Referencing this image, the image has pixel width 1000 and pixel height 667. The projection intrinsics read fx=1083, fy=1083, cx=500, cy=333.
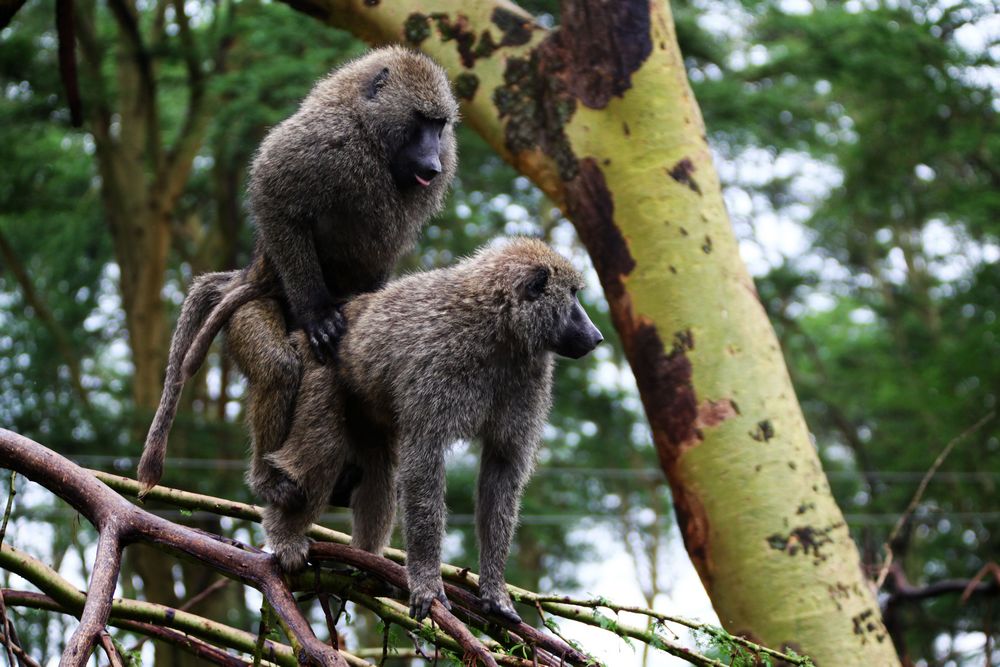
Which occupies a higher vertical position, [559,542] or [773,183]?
[773,183]

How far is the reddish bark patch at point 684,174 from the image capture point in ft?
15.4

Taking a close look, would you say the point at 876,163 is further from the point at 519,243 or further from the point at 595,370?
the point at 519,243

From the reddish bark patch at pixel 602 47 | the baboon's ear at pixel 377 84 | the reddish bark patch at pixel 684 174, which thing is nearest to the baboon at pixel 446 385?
the baboon's ear at pixel 377 84

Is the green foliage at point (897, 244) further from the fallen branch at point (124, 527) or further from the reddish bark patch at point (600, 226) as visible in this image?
the fallen branch at point (124, 527)

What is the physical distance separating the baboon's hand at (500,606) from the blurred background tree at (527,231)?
557cm

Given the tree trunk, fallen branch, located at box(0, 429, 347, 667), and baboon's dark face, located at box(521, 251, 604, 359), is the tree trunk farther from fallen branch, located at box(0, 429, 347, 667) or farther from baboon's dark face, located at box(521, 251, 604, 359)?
fallen branch, located at box(0, 429, 347, 667)

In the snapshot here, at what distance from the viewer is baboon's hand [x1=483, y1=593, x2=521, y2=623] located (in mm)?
3156

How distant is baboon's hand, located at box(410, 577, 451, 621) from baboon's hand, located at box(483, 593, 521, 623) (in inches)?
5.2

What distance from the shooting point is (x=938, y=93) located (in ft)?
40.1

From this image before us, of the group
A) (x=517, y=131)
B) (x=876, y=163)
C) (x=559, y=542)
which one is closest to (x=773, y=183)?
(x=876, y=163)

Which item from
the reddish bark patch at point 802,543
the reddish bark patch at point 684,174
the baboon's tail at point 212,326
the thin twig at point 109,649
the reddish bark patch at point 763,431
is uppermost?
the reddish bark patch at point 684,174

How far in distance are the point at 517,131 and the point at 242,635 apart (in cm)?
257

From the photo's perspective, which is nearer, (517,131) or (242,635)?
(242,635)

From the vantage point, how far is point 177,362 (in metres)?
3.88
